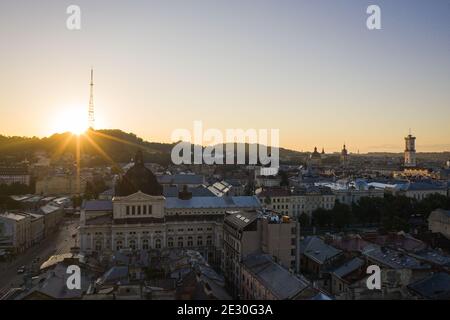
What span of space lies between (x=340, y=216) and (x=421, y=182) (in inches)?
1549

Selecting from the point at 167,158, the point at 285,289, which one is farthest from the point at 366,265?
the point at 167,158

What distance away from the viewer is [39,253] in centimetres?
4794

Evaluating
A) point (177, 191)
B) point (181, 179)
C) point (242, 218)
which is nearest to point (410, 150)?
point (181, 179)

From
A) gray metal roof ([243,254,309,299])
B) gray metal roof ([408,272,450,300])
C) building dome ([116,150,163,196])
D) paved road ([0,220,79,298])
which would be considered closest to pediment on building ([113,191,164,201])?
building dome ([116,150,163,196])

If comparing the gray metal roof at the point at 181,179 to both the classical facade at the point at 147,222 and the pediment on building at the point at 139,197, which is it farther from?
the pediment on building at the point at 139,197

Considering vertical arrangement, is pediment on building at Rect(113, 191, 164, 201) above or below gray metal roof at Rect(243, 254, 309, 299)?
above

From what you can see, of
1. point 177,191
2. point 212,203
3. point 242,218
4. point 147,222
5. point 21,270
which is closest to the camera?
point 242,218

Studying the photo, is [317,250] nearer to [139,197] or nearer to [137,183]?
[139,197]

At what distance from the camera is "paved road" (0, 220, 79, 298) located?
120ft

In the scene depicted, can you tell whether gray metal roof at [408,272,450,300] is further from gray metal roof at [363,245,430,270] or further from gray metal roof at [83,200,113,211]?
gray metal roof at [83,200,113,211]

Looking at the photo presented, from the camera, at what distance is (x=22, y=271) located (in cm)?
3897
